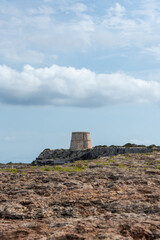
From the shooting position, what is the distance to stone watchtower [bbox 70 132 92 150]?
5113 cm

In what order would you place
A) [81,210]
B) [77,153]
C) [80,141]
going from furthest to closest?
[80,141]
[77,153]
[81,210]

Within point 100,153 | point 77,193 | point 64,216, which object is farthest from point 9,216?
point 100,153

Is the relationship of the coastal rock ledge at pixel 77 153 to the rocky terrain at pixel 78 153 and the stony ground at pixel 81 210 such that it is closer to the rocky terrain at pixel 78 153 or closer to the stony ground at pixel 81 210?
the rocky terrain at pixel 78 153

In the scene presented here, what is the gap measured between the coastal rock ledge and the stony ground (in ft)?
105

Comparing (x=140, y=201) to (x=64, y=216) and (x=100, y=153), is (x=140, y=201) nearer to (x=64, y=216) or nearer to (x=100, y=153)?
(x=64, y=216)

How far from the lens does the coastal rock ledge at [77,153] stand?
4397 centimetres

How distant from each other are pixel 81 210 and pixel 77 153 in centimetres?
4164

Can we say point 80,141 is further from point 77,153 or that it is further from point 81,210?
point 81,210

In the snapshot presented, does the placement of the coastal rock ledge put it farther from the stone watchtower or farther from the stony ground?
the stony ground

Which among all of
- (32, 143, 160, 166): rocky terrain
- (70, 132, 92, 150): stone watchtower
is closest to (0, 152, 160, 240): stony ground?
(32, 143, 160, 166): rocky terrain

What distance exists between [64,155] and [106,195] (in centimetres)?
4192

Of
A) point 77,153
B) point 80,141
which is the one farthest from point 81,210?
point 80,141

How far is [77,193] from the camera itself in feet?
31.0

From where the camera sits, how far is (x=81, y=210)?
778cm
